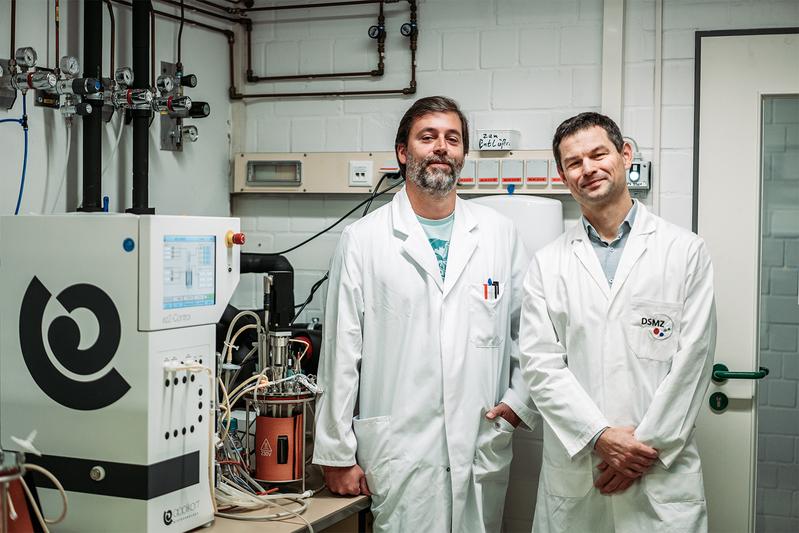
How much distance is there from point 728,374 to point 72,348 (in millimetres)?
1989

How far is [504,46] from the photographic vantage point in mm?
2984

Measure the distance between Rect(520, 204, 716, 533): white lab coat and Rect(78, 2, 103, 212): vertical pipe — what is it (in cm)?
132

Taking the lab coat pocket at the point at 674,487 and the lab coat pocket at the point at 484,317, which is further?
the lab coat pocket at the point at 484,317

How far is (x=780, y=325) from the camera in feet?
8.91

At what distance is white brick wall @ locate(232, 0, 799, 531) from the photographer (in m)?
2.75

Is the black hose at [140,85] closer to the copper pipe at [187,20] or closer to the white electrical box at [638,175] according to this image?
the copper pipe at [187,20]

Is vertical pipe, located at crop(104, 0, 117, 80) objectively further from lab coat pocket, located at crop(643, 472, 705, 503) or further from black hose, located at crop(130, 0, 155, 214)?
lab coat pocket, located at crop(643, 472, 705, 503)

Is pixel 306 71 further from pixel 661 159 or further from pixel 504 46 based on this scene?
pixel 661 159

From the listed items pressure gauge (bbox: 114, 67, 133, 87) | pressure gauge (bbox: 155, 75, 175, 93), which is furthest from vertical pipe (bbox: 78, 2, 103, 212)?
pressure gauge (bbox: 155, 75, 175, 93)

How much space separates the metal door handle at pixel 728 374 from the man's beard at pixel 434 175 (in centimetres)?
107

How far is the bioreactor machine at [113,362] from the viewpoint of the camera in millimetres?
1837

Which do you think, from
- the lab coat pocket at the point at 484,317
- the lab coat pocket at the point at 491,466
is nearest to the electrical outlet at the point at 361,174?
the lab coat pocket at the point at 484,317

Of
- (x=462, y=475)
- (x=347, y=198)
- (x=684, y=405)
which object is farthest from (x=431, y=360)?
(x=347, y=198)

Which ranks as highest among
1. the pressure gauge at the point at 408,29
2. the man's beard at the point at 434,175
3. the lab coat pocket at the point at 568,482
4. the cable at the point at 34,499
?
the pressure gauge at the point at 408,29
